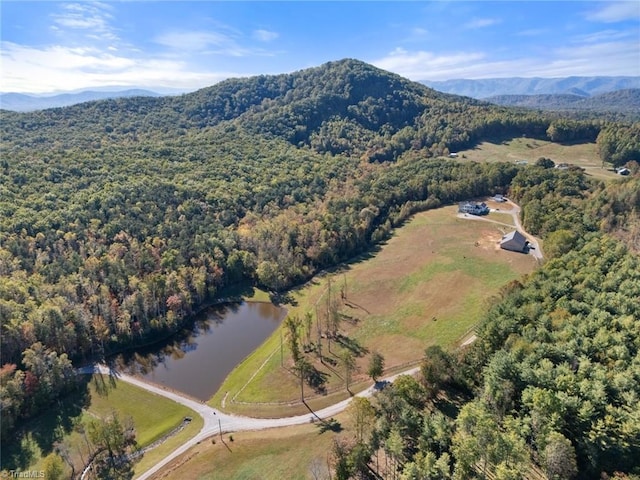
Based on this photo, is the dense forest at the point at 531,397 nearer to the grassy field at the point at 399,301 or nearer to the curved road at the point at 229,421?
the curved road at the point at 229,421

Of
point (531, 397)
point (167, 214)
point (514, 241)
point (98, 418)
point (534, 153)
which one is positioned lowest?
point (98, 418)

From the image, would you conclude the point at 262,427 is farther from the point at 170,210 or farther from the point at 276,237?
the point at 170,210

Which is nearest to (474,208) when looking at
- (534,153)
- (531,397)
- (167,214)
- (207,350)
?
(534,153)

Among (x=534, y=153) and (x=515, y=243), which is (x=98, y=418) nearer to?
(x=515, y=243)

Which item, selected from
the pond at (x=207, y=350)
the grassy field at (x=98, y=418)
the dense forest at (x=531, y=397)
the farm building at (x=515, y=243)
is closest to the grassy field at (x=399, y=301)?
the farm building at (x=515, y=243)

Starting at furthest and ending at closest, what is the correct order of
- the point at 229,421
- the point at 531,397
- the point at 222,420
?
Answer: the point at 222,420 < the point at 229,421 < the point at 531,397

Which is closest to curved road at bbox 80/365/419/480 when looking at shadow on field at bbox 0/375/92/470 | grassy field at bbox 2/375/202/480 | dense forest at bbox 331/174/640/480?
grassy field at bbox 2/375/202/480

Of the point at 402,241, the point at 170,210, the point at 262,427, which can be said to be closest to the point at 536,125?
the point at 402,241
